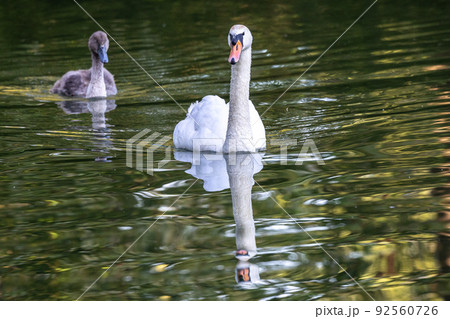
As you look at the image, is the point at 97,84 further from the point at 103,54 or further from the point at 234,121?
the point at 234,121

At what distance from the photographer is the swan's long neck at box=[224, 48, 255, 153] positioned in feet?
31.3

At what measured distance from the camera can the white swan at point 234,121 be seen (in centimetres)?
955

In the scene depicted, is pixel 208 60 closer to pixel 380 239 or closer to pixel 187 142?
pixel 187 142

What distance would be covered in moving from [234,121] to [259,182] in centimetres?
136

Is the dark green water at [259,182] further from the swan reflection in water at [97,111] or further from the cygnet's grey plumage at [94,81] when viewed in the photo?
the cygnet's grey plumage at [94,81]

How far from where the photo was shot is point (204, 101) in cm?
1036

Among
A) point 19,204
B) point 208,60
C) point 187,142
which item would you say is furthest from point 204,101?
point 208,60

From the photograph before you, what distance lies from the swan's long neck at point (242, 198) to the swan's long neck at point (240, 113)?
13 centimetres

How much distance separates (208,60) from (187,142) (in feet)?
20.8

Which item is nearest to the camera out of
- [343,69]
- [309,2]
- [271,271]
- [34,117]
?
[271,271]

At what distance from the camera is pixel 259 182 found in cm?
841

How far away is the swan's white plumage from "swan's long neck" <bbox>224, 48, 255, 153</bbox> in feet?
0.52

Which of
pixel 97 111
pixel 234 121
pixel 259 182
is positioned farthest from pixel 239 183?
pixel 97 111
